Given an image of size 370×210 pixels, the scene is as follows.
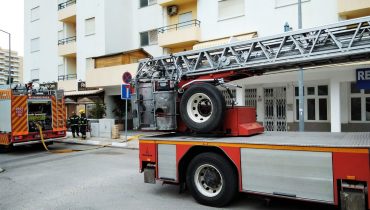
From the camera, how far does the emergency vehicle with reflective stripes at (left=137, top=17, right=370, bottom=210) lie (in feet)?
15.8

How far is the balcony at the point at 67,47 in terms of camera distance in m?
28.8

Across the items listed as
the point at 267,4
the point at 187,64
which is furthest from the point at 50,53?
the point at 187,64

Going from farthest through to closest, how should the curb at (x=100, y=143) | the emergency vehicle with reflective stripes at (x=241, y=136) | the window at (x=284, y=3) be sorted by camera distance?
the window at (x=284, y=3)
the curb at (x=100, y=143)
the emergency vehicle with reflective stripes at (x=241, y=136)

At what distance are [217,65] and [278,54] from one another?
1256 mm

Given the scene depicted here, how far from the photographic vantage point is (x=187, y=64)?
724 centimetres

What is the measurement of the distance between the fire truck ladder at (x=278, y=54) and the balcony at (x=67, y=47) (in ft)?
75.3

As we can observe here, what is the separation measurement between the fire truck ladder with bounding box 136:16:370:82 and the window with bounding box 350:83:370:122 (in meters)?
12.1

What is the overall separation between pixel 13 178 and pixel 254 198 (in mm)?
6430

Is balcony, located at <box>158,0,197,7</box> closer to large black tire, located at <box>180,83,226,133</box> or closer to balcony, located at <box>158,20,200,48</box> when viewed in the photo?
balcony, located at <box>158,20,200,48</box>

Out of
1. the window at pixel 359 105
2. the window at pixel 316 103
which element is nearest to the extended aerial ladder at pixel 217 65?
the window at pixel 359 105

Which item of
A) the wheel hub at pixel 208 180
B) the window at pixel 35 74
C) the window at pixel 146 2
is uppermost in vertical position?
the window at pixel 146 2

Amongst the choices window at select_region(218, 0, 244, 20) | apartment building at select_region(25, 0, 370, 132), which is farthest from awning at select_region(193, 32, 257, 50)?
window at select_region(218, 0, 244, 20)

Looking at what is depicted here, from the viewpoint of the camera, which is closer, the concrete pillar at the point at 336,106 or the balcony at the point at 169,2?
the concrete pillar at the point at 336,106

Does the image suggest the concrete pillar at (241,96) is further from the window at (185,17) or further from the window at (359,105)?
the window at (185,17)
